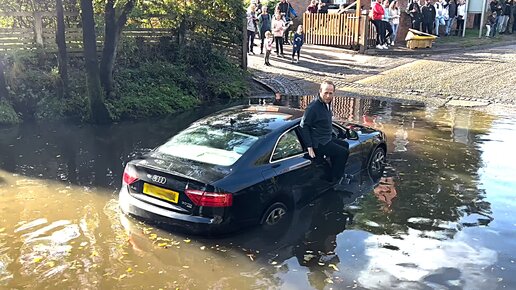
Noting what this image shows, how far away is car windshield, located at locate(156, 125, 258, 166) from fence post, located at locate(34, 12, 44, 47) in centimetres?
890

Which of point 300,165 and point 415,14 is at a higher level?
point 415,14

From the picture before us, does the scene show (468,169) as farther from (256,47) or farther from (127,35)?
(256,47)

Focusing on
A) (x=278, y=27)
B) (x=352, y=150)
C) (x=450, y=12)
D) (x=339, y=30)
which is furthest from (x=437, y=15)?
(x=352, y=150)

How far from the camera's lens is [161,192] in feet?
19.4

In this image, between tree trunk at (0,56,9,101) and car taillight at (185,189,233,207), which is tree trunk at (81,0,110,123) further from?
car taillight at (185,189,233,207)

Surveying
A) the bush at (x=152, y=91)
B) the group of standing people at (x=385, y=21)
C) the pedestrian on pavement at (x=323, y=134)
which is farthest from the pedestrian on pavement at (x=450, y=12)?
the pedestrian on pavement at (x=323, y=134)

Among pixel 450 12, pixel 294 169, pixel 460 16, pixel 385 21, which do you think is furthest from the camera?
pixel 460 16

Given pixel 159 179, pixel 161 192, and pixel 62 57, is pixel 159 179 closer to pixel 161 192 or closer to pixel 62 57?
pixel 161 192

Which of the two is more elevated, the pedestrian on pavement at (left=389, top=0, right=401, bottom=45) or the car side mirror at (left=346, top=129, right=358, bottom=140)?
the pedestrian on pavement at (left=389, top=0, right=401, bottom=45)

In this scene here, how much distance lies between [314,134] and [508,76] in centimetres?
1382

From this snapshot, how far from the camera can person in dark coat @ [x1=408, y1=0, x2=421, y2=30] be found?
25.5 meters

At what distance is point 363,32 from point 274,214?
58.9ft

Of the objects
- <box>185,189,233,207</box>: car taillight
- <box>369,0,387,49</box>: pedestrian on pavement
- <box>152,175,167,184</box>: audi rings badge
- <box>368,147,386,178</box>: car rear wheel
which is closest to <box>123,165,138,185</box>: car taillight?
<box>152,175,167,184</box>: audi rings badge

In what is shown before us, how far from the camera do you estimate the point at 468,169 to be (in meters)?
9.23
